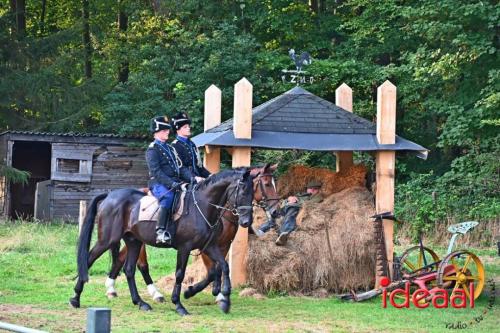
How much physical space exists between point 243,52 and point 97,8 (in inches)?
452

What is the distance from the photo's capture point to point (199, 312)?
1202 centimetres

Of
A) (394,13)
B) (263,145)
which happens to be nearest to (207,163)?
(263,145)

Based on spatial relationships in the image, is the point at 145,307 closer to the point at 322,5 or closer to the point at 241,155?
the point at 241,155

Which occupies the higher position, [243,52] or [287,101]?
[243,52]

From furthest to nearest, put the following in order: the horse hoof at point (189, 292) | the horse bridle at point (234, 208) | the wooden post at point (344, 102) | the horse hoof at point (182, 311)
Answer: the wooden post at point (344, 102), the horse hoof at point (189, 292), the horse bridle at point (234, 208), the horse hoof at point (182, 311)

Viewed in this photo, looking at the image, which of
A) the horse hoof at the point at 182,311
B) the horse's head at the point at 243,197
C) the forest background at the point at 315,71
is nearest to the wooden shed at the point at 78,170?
the forest background at the point at 315,71

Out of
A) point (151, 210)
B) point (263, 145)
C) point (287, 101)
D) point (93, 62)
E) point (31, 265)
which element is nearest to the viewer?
point (151, 210)

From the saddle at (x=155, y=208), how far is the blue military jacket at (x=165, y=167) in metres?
0.17

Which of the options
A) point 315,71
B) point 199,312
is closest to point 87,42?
point 315,71

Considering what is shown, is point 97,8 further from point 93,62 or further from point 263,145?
point 263,145

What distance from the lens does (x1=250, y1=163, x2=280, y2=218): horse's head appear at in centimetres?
1205

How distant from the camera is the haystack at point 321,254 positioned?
44.8ft

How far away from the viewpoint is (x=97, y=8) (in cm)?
3744

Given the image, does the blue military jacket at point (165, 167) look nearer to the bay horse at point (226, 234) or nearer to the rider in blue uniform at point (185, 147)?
→ the rider in blue uniform at point (185, 147)
